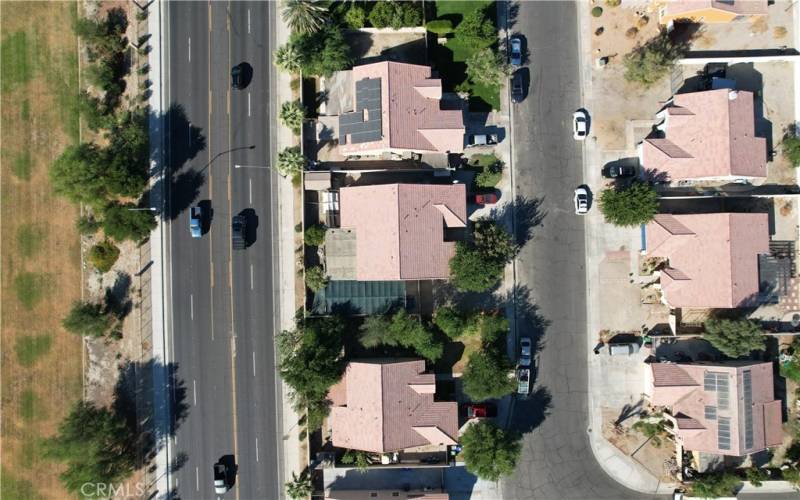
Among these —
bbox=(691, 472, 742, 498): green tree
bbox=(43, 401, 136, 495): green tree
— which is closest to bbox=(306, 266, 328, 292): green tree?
bbox=(43, 401, 136, 495): green tree

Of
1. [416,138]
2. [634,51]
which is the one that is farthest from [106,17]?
[634,51]

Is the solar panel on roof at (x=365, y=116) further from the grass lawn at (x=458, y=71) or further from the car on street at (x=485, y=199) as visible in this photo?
the car on street at (x=485, y=199)

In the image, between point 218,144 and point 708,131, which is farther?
point 218,144

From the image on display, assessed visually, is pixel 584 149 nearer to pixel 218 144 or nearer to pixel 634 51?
pixel 634 51

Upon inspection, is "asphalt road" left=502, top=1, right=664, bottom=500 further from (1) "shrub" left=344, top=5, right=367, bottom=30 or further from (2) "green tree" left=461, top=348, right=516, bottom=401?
(1) "shrub" left=344, top=5, right=367, bottom=30

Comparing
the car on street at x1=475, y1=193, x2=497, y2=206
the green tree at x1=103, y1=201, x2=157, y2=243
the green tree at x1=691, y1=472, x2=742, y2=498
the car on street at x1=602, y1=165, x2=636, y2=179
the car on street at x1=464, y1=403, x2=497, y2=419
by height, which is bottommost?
the green tree at x1=691, y1=472, x2=742, y2=498

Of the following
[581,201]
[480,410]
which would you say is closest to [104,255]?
[480,410]

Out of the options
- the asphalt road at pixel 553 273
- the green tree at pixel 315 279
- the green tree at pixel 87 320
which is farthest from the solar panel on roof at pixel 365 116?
the green tree at pixel 87 320
